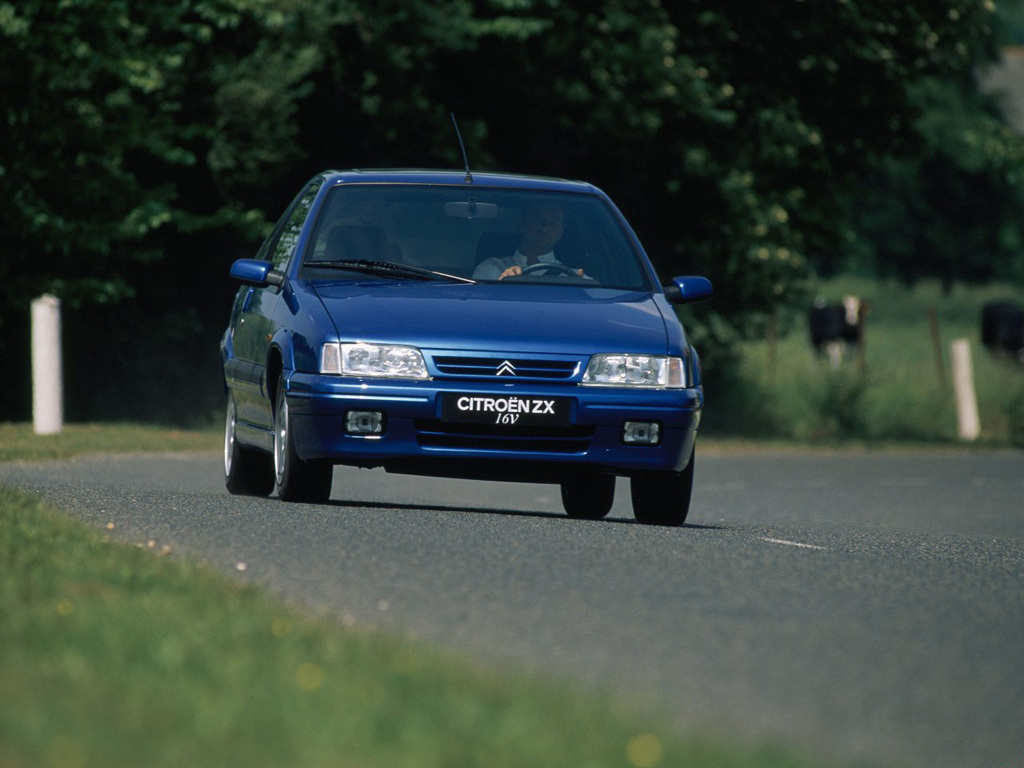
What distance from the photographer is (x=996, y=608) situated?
8039mm

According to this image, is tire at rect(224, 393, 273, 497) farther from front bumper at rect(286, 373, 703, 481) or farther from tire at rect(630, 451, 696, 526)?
tire at rect(630, 451, 696, 526)

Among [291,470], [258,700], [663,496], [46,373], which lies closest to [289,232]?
[291,470]

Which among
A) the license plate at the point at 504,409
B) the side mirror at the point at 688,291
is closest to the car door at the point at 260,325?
the license plate at the point at 504,409

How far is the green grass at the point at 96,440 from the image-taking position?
1823cm

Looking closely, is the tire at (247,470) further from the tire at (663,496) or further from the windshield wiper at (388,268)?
the tire at (663,496)

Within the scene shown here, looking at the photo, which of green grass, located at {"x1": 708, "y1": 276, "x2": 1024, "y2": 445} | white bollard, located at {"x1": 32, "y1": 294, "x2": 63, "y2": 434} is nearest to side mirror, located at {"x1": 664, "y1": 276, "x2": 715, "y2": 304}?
white bollard, located at {"x1": 32, "y1": 294, "x2": 63, "y2": 434}

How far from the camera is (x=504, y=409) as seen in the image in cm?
1053

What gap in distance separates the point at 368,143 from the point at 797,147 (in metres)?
6.03

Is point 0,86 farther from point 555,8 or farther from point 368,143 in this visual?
point 555,8

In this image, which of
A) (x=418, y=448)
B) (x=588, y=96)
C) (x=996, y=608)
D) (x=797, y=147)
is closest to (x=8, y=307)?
(x=588, y=96)

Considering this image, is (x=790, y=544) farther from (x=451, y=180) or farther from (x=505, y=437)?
(x=451, y=180)

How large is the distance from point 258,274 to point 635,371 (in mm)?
2181

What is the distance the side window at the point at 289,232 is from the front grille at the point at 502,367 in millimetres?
1521

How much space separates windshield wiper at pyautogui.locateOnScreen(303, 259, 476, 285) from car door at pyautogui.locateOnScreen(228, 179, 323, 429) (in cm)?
32
